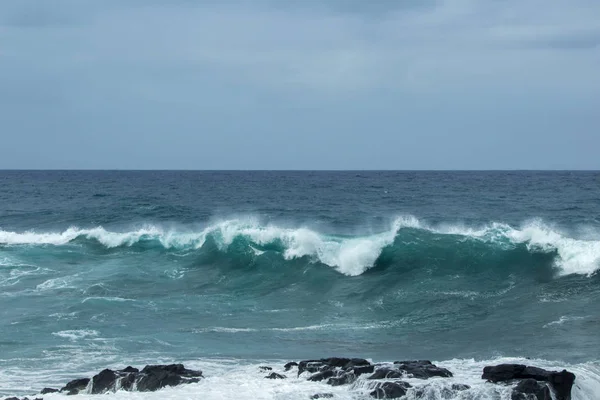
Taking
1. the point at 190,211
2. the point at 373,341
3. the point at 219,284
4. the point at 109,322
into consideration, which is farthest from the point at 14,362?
the point at 190,211

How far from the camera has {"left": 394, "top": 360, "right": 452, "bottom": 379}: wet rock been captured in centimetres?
1276

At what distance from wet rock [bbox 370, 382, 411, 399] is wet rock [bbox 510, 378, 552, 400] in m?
1.66

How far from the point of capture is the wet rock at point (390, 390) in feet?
39.4

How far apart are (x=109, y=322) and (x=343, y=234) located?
53.7ft

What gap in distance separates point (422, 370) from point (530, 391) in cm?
190

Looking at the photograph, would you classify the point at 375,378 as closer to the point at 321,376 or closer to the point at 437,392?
the point at 321,376

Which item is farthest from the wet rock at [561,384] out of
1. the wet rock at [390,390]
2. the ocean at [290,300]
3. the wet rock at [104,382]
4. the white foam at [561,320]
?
the wet rock at [104,382]

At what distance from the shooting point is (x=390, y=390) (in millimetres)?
12062

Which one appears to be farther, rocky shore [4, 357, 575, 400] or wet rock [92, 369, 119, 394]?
wet rock [92, 369, 119, 394]

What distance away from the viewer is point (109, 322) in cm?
1908

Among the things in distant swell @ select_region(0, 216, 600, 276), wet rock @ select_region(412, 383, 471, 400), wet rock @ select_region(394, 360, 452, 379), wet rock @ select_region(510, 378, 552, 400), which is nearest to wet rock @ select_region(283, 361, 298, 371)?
wet rock @ select_region(394, 360, 452, 379)

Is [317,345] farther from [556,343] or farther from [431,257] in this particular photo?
[431,257]

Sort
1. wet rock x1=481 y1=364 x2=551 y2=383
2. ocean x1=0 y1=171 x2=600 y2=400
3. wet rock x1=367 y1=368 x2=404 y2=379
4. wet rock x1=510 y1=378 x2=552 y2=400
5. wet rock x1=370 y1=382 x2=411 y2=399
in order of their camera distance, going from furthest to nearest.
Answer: ocean x1=0 y1=171 x2=600 y2=400 < wet rock x1=367 y1=368 x2=404 y2=379 < wet rock x1=481 y1=364 x2=551 y2=383 < wet rock x1=370 y1=382 x2=411 y2=399 < wet rock x1=510 y1=378 x2=552 y2=400

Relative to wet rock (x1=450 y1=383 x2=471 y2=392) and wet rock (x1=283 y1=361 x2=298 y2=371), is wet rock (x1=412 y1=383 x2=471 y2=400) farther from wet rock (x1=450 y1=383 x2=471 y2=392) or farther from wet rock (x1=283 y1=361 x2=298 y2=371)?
wet rock (x1=283 y1=361 x2=298 y2=371)
